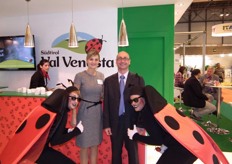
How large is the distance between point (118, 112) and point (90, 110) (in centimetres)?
34

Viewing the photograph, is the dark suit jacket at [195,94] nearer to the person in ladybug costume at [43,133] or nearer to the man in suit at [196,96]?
the man in suit at [196,96]

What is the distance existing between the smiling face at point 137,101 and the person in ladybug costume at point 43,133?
490 millimetres

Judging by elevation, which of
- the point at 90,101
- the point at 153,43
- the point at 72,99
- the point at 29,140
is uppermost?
the point at 153,43

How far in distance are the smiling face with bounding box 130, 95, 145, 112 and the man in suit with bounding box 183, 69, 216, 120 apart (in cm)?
381

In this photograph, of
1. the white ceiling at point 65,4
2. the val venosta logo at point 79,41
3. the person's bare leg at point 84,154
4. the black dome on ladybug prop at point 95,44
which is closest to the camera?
the person's bare leg at point 84,154

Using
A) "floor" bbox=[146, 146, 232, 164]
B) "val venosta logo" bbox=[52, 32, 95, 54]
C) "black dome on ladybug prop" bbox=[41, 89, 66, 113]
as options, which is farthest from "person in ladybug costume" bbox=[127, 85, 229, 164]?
"val venosta logo" bbox=[52, 32, 95, 54]

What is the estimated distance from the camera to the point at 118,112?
237 centimetres

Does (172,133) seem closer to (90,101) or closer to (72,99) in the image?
(72,99)

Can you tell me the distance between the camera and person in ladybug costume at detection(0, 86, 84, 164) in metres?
1.60

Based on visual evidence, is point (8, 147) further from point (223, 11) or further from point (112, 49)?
point (223, 11)

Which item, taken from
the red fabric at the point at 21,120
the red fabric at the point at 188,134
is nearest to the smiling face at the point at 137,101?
the red fabric at the point at 188,134

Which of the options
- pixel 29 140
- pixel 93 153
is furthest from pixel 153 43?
pixel 29 140

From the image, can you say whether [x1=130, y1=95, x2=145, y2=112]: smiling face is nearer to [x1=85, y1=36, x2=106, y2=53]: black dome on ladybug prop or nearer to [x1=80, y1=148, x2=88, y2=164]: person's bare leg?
[x1=80, y1=148, x2=88, y2=164]: person's bare leg

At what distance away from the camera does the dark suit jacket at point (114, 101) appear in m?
2.35
